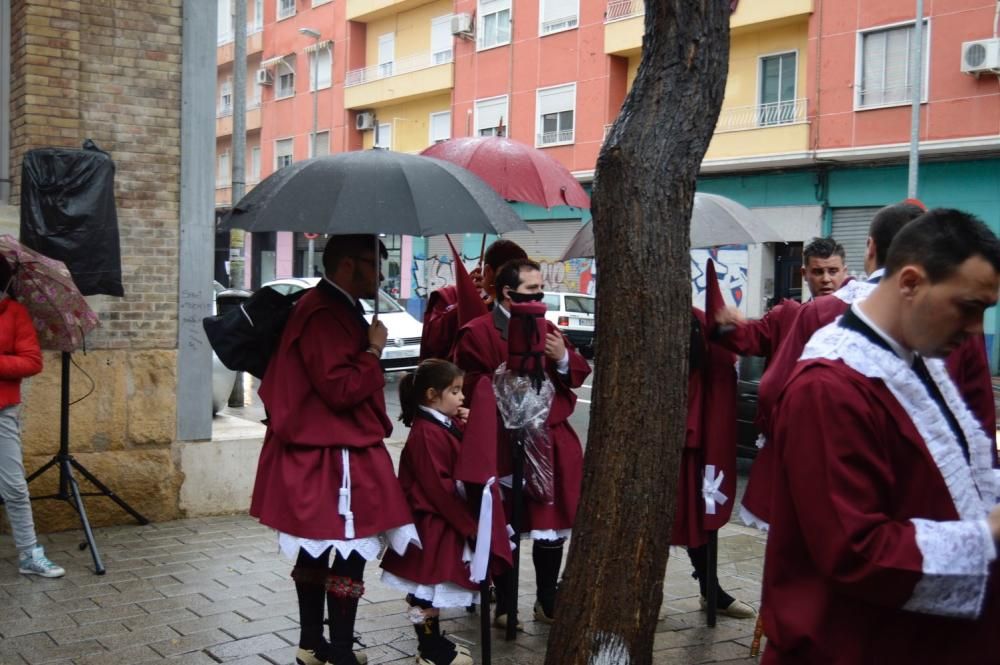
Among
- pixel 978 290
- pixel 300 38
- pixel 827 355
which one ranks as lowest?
pixel 827 355

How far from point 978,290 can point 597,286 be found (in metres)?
1.71

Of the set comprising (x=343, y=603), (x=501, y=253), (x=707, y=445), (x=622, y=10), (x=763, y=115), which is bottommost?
(x=343, y=603)

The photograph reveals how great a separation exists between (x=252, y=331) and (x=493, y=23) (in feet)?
96.2

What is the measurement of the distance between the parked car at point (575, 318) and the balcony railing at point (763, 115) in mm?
5196

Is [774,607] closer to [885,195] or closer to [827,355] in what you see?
[827,355]

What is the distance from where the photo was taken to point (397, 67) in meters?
36.9

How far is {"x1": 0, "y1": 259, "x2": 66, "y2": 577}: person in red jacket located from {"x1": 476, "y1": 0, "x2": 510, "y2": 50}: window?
89.7 feet

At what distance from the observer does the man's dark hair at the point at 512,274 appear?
5.22 meters

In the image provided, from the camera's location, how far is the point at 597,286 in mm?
3750

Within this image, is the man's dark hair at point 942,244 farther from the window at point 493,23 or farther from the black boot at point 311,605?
the window at point 493,23

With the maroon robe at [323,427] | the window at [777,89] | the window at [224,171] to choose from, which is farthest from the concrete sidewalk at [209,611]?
the window at [224,171]

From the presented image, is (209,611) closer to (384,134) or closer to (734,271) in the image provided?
(734,271)

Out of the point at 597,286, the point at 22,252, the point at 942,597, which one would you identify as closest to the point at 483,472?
the point at 597,286

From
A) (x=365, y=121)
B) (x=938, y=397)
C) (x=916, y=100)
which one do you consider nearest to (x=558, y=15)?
(x=365, y=121)
